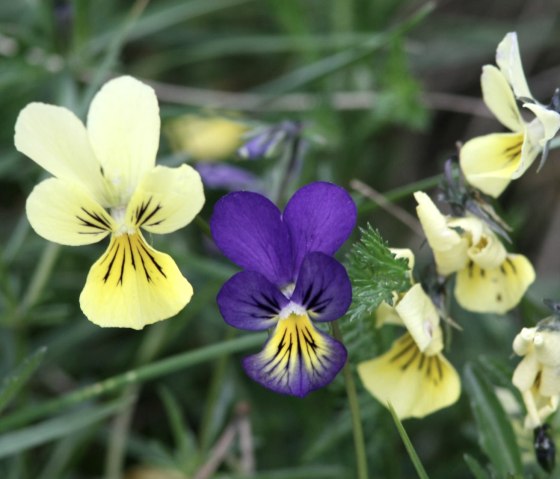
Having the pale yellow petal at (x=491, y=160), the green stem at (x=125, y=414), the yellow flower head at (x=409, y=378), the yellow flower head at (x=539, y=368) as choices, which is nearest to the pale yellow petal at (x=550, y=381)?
the yellow flower head at (x=539, y=368)

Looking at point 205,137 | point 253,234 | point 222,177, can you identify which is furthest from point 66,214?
point 205,137

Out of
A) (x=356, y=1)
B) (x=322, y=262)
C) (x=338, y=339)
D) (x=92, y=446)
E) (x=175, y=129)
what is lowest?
(x=92, y=446)

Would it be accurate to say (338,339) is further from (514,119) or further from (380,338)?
(514,119)

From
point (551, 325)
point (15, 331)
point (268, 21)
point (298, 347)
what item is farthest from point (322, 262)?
point (268, 21)

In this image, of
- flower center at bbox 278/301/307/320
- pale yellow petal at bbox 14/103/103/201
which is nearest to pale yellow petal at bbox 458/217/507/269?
flower center at bbox 278/301/307/320

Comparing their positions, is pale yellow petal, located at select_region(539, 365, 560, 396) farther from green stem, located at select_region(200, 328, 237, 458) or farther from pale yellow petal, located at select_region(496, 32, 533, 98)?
green stem, located at select_region(200, 328, 237, 458)

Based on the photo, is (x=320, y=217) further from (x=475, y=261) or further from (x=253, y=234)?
(x=475, y=261)
